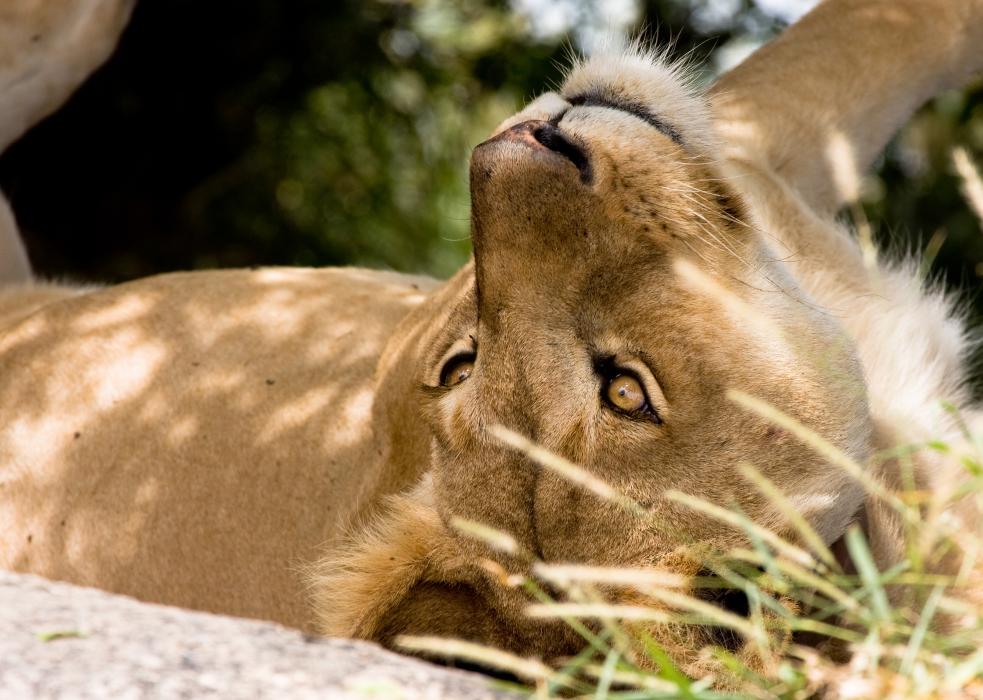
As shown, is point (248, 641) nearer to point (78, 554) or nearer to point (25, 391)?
point (78, 554)

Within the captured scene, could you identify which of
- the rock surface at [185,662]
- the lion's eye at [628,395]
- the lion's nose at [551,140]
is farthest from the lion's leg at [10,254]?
the lion's eye at [628,395]

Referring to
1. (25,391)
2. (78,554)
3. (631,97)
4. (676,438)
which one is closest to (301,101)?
(25,391)

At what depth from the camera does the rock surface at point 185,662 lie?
1995mm

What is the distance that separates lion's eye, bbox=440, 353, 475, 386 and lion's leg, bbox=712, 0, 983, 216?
51.2 inches

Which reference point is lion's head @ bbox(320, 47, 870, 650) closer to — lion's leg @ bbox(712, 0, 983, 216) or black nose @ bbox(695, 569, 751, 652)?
black nose @ bbox(695, 569, 751, 652)

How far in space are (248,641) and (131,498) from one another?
179 cm

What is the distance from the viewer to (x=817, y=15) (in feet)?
14.1

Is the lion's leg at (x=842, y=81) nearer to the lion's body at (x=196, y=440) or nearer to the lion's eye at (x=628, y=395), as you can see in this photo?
the lion's body at (x=196, y=440)

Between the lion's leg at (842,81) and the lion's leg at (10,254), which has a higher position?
the lion's leg at (842,81)

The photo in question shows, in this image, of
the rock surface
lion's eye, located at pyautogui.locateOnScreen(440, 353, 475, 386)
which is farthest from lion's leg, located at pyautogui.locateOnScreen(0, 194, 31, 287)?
the rock surface

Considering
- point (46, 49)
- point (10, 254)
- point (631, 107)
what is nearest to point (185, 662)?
point (631, 107)

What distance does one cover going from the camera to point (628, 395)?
2572mm

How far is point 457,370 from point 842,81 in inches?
71.4

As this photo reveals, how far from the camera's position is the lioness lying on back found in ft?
8.41
